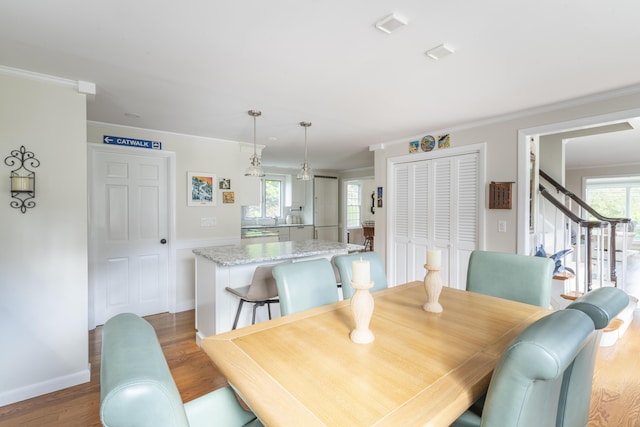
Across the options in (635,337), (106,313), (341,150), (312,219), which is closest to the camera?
(635,337)

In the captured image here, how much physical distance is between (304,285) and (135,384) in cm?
119

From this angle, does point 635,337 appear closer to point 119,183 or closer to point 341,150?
point 341,150

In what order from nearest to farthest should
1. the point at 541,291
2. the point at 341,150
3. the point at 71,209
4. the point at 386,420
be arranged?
the point at 386,420 → the point at 541,291 → the point at 71,209 → the point at 341,150

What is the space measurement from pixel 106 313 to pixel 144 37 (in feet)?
10.1

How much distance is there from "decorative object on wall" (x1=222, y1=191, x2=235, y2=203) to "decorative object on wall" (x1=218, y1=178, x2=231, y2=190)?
7 centimetres

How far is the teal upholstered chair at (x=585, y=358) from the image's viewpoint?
3.34ft

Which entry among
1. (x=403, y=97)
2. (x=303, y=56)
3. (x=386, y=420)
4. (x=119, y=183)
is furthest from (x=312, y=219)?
(x=386, y=420)

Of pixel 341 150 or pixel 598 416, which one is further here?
pixel 341 150

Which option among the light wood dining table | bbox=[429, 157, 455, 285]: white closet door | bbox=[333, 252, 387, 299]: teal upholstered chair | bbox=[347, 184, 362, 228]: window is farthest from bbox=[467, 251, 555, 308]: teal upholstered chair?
bbox=[347, 184, 362, 228]: window

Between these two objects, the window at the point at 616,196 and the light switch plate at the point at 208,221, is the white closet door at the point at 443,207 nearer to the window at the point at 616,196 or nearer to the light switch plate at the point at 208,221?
the light switch plate at the point at 208,221

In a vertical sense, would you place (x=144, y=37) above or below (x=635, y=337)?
above

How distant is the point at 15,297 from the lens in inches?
82.3

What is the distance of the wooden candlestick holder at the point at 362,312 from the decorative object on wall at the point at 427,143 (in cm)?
308

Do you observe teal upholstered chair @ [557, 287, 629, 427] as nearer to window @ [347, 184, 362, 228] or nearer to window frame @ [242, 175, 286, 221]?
window frame @ [242, 175, 286, 221]
